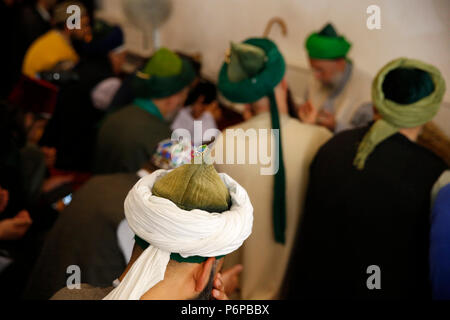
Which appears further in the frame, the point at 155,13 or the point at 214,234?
the point at 155,13

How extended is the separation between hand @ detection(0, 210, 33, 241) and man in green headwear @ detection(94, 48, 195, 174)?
35 cm

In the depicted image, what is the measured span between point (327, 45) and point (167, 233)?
59.5 inches

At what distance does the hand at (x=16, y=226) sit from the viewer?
1247mm

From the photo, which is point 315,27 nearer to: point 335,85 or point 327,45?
point 327,45

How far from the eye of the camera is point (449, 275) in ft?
2.65

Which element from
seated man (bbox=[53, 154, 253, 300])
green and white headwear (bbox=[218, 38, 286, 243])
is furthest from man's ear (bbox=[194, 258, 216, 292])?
green and white headwear (bbox=[218, 38, 286, 243])

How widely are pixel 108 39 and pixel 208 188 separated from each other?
2.07 metres

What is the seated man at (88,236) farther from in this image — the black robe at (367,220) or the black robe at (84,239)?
the black robe at (367,220)

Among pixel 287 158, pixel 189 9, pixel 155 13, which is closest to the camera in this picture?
pixel 287 158

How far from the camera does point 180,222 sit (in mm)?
459

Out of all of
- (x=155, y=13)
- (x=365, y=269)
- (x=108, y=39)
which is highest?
(x=155, y=13)

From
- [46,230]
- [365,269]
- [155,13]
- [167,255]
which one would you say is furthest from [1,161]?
[155,13]

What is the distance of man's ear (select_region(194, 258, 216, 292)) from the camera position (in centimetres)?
51
